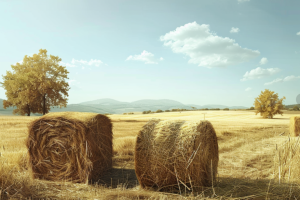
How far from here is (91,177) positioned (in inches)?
228

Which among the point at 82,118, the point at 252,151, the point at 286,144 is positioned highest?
the point at 82,118

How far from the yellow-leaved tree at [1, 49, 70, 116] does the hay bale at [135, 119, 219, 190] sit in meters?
27.4

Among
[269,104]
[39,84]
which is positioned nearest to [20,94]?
[39,84]

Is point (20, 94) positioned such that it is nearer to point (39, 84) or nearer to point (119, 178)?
point (39, 84)

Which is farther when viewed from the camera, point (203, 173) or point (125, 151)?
point (125, 151)

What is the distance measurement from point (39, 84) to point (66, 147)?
2831 centimetres

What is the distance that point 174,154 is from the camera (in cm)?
482

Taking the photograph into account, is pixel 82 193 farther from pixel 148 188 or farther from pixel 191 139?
pixel 191 139

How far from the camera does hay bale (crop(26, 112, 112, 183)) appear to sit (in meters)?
5.69

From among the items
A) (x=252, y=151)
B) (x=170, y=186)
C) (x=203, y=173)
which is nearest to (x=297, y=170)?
(x=203, y=173)

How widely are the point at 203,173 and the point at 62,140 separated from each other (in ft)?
12.3

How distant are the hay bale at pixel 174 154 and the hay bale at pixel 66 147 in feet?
4.61

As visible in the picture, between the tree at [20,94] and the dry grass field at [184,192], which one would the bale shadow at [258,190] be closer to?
the dry grass field at [184,192]

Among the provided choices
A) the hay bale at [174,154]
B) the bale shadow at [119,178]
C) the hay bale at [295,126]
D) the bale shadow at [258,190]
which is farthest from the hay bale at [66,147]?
the hay bale at [295,126]
